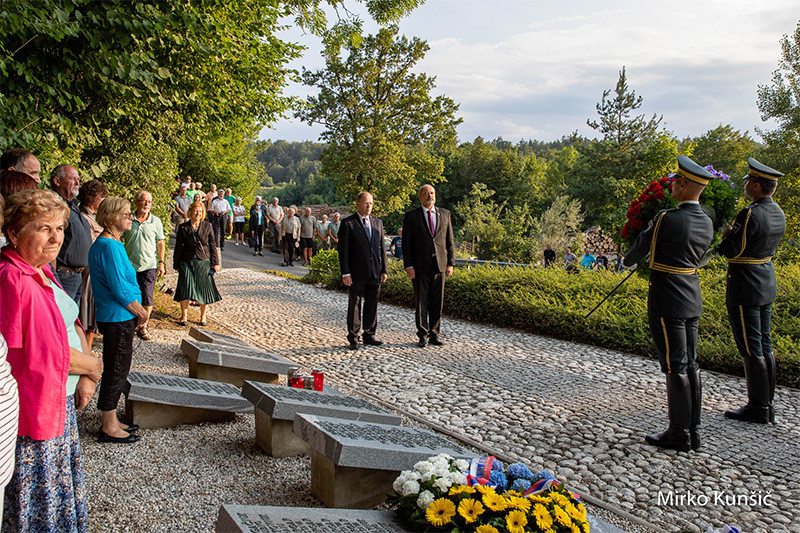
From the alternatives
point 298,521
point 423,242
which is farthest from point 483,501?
point 423,242

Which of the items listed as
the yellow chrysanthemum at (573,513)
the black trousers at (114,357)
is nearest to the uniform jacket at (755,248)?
the yellow chrysanthemum at (573,513)

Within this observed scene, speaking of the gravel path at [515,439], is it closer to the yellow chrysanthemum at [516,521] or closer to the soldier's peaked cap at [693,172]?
the yellow chrysanthemum at [516,521]

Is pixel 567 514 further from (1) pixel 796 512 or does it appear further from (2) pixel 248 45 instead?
(2) pixel 248 45

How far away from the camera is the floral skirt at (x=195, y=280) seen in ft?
27.5

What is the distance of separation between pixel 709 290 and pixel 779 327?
171cm

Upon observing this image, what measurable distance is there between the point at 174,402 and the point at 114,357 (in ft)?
2.05

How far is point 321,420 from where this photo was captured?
3521 mm

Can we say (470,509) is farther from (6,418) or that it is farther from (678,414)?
(678,414)

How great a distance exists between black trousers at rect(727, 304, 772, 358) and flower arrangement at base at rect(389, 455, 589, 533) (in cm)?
323

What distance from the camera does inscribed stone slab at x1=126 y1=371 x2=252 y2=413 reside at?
4.38 metres

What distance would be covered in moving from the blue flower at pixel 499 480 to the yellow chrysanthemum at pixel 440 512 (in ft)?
1.27

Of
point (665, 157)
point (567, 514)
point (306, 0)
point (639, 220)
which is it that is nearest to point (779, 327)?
point (639, 220)

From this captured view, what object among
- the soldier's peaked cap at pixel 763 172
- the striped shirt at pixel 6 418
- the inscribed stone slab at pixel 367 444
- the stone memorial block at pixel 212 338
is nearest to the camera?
the striped shirt at pixel 6 418

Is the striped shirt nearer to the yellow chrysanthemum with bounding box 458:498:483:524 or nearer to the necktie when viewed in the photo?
the yellow chrysanthemum with bounding box 458:498:483:524
